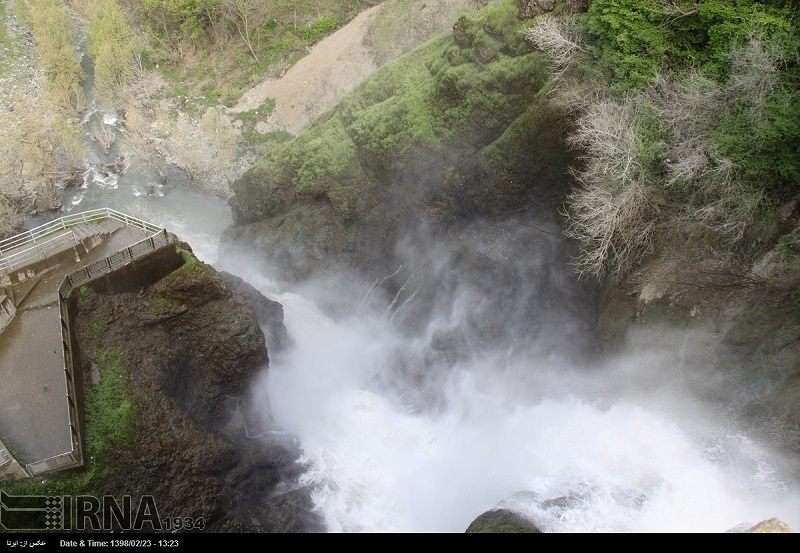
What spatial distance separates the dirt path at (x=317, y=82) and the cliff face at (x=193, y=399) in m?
23.7

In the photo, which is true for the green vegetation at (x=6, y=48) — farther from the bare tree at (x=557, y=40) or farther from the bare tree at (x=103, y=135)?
the bare tree at (x=557, y=40)

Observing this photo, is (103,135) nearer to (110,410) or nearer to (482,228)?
(482,228)

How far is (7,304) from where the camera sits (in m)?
15.8

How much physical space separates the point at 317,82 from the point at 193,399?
95.5 ft

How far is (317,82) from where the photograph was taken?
41.0 metres

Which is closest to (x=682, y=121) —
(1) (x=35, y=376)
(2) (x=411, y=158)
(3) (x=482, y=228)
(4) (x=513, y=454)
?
(3) (x=482, y=228)

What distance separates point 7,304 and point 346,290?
1339 centimetres

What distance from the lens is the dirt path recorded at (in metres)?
39.9

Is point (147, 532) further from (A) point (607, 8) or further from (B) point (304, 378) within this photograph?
(A) point (607, 8)

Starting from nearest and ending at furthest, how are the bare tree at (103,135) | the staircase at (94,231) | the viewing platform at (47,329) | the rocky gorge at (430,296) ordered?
the viewing platform at (47,329) → the rocky gorge at (430,296) → the staircase at (94,231) → the bare tree at (103,135)

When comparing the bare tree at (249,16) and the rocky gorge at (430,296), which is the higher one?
the bare tree at (249,16)

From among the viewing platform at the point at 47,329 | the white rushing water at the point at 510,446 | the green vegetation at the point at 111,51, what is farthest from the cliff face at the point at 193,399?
the green vegetation at the point at 111,51

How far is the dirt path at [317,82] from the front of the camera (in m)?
39.9

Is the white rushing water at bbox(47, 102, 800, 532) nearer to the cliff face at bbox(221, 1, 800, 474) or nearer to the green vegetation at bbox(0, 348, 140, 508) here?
the cliff face at bbox(221, 1, 800, 474)
